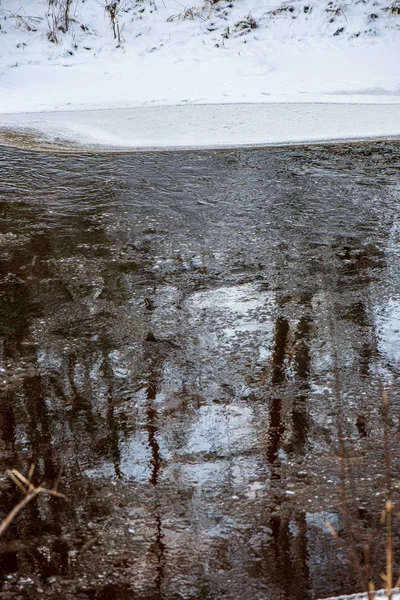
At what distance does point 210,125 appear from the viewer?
7875 millimetres

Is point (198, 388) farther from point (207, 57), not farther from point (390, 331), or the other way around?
point (207, 57)

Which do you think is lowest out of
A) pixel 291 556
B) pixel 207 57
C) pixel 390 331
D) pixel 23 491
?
pixel 291 556

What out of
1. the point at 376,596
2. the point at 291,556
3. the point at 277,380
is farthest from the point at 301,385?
the point at 376,596

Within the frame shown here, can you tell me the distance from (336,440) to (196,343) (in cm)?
97

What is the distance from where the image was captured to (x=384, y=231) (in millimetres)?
4875

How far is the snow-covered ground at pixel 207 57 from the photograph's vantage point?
906 centimetres

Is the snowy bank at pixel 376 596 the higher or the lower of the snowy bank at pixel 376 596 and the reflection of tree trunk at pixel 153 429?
the lower

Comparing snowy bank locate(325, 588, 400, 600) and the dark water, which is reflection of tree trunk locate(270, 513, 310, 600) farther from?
snowy bank locate(325, 588, 400, 600)

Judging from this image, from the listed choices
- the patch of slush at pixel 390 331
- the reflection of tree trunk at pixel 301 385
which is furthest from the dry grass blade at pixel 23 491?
the patch of slush at pixel 390 331

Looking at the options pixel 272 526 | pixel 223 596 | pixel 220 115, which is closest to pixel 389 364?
pixel 272 526

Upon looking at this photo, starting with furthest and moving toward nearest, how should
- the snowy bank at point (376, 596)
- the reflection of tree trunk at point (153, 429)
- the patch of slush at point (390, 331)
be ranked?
the patch of slush at point (390, 331)
the reflection of tree trunk at point (153, 429)
the snowy bank at point (376, 596)

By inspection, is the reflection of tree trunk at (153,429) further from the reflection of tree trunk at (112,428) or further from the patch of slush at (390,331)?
the patch of slush at (390,331)

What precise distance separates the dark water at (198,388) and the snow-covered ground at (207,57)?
255 centimetres

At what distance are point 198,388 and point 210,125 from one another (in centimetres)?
531
